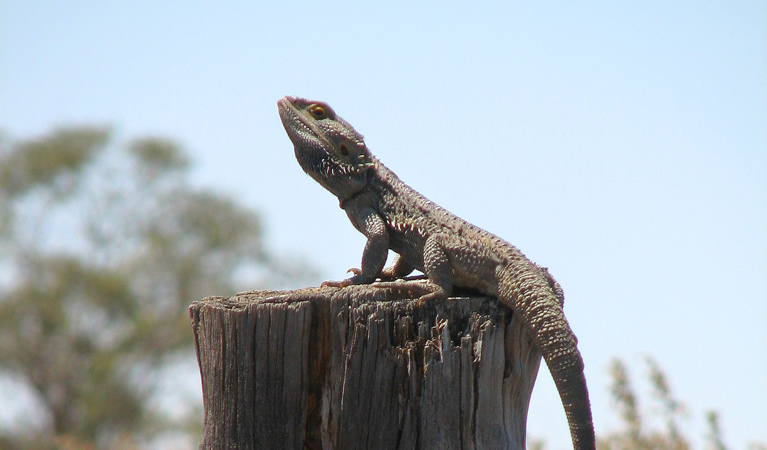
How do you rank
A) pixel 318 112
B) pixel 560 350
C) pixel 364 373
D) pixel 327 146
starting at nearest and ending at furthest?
pixel 364 373 < pixel 560 350 < pixel 327 146 < pixel 318 112

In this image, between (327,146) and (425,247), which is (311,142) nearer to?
(327,146)

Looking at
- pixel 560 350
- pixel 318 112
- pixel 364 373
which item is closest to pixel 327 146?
pixel 318 112

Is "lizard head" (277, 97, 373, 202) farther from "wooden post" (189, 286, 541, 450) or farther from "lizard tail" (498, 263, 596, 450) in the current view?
"lizard tail" (498, 263, 596, 450)

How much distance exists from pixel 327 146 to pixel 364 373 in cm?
172

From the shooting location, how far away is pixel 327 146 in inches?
188

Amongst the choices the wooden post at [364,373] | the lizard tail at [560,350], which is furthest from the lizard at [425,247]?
the wooden post at [364,373]

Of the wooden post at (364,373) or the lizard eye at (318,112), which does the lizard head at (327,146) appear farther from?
the wooden post at (364,373)

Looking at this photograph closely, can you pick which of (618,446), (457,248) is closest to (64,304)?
(618,446)

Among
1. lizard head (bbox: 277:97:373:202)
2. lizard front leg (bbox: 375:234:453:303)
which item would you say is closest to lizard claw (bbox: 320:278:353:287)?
lizard front leg (bbox: 375:234:453:303)

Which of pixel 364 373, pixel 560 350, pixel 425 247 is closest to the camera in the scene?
pixel 364 373

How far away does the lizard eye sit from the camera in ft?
16.1

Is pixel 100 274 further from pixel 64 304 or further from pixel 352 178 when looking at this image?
pixel 352 178

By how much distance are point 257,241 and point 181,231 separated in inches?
100

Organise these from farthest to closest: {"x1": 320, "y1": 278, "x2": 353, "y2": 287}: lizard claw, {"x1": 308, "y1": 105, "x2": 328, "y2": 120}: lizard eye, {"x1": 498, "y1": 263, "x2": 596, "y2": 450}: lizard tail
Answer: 1. {"x1": 308, "y1": 105, "x2": 328, "y2": 120}: lizard eye
2. {"x1": 320, "y1": 278, "x2": 353, "y2": 287}: lizard claw
3. {"x1": 498, "y1": 263, "x2": 596, "y2": 450}: lizard tail
